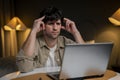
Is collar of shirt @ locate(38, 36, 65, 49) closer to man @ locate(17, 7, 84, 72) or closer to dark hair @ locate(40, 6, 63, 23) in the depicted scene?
man @ locate(17, 7, 84, 72)

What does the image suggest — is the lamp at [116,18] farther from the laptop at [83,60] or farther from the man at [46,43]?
the laptop at [83,60]

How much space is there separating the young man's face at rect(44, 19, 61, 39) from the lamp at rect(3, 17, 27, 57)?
86.8 inches

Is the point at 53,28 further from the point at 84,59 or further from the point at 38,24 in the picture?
the point at 84,59

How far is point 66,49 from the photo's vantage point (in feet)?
3.91

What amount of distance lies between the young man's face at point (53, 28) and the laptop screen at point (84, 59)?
0.49m

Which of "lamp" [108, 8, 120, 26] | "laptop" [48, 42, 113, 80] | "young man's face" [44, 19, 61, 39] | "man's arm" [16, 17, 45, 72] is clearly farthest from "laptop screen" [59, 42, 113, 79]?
"lamp" [108, 8, 120, 26]

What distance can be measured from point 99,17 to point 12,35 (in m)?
1.69

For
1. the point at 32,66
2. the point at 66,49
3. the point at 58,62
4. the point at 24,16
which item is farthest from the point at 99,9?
the point at 66,49

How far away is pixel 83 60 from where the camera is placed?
127cm

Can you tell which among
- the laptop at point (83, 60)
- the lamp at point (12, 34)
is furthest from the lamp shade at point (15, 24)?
the laptop at point (83, 60)

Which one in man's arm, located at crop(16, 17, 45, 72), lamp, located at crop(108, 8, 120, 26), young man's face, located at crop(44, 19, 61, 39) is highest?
lamp, located at crop(108, 8, 120, 26)

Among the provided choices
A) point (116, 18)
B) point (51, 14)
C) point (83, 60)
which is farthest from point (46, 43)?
point (116, 18)

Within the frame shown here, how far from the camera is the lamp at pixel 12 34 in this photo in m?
3.84

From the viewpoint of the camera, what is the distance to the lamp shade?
3.81 m
